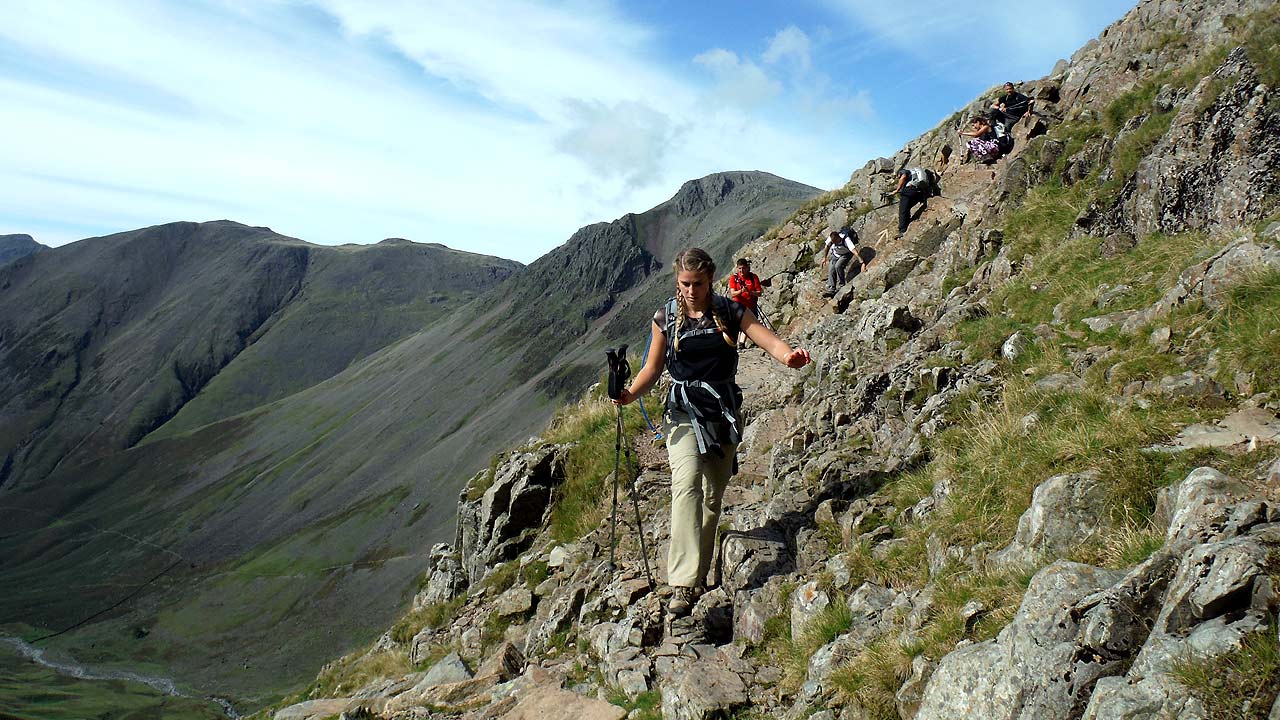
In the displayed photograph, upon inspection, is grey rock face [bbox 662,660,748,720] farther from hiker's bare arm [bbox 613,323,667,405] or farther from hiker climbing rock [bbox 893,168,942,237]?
hiker climbing rock [bbox 893,168,942,237]

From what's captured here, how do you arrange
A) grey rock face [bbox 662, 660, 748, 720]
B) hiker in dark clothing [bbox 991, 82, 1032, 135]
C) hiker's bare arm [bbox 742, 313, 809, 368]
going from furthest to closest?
hiker in dark clothing [bbox 991, 82, 1032, 135] → hiker's bare arm [bbox 742, 313, 809, 368] → grey rock face [bbox 662, 660, 748, 720]

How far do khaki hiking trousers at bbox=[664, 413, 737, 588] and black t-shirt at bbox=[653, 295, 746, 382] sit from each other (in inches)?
18.9

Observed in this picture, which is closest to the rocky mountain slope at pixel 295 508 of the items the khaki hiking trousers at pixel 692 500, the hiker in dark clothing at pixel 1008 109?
the hiker in dark clothing at pixel 1008 109

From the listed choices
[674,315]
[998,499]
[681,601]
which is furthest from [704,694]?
[674,315]

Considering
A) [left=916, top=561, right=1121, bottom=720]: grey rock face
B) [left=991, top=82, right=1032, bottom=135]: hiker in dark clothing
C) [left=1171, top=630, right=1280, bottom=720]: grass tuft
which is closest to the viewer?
[left=1171, top=630, right=1280, bottom=720]: grass tuft

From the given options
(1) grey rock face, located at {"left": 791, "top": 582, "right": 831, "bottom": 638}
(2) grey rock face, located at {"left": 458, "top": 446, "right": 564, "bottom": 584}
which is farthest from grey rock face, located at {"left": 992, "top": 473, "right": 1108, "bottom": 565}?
(2) grey rock face, located at {"left": 458, "top": 446, "right": 564, "bottom": 584}

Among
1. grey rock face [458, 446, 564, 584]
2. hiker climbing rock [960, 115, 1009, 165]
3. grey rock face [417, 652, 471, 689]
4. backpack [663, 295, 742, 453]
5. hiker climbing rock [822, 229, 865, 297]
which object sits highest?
hiker climbing rock [960, 115, 1009, 165]

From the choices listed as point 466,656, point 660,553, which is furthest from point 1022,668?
point 466,656

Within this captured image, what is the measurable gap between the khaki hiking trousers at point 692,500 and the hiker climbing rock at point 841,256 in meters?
12.8

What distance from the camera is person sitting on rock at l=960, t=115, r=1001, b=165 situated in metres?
20.0

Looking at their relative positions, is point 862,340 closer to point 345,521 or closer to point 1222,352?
point 1222,352

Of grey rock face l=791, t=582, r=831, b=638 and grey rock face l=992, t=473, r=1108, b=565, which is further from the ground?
grey rock face l=992, t=473, r=1108, b=565

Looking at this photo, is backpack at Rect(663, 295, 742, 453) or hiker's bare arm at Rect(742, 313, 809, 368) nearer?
hiker's bare arm at Rect(742, 313, 809, 368)

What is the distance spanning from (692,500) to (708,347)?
1.49 meters
